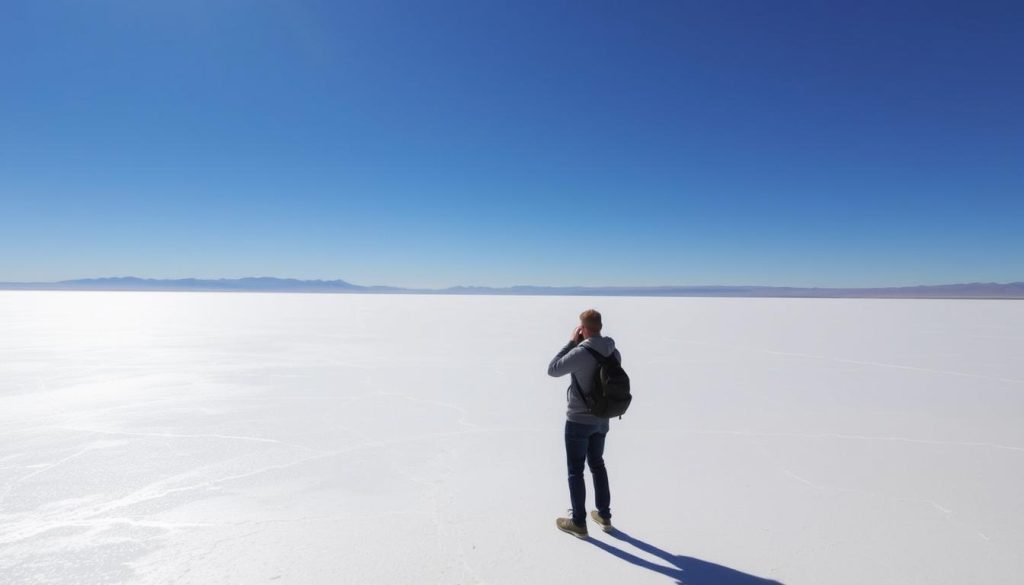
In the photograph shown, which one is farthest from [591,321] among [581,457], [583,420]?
[581,457]

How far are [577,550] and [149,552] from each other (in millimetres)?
2628

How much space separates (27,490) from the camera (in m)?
4.00

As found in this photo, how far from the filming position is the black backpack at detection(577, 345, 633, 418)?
314cm

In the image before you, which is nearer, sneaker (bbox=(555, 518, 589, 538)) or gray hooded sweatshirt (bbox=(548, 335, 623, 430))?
gray hooded sweatshirt (bbox=(548, 335, 623, 430))

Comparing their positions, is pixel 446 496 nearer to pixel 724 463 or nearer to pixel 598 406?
pixel 598 406

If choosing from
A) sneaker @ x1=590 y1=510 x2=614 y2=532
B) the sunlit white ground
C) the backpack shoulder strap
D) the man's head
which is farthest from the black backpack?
the sunlit white ground

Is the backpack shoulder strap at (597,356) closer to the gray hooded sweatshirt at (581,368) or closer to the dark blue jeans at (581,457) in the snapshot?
the gray hooded sweatshirt at (581,368)

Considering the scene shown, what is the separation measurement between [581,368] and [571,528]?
1103mm

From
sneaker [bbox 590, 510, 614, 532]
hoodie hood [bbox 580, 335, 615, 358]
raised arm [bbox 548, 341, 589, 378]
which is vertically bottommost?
sneaker [bbox 590, 510, 614, 532]

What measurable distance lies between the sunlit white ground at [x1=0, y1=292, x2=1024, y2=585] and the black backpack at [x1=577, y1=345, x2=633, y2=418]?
91 centimetres

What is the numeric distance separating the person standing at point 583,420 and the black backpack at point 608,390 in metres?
0.03

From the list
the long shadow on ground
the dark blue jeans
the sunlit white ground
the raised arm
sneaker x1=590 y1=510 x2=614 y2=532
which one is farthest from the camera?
sneaker x1=590 y1=510 x2=614 y2=532

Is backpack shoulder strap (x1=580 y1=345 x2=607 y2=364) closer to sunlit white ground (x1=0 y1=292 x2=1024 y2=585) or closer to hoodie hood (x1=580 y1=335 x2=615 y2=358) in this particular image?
hoodie hood (x1=580 y1=335 x2=615 y2=358)

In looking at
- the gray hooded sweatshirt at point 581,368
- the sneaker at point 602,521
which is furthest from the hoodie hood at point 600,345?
the sneaker at point 602,521
